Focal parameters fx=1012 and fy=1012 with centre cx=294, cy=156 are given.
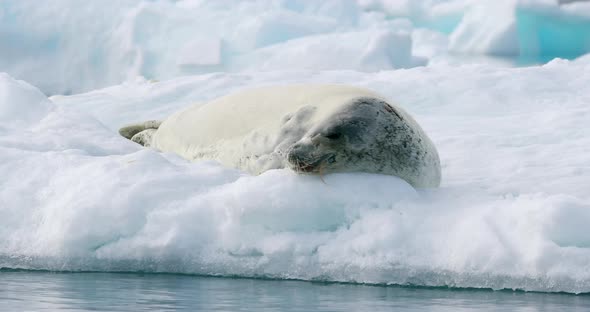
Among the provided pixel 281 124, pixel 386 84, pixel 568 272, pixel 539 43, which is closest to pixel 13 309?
pixel 568 272

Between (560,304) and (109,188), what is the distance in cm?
180

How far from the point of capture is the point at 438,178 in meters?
4.79

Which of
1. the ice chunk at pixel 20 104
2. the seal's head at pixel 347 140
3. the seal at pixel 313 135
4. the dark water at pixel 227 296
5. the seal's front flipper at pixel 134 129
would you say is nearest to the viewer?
the dark water at pixel 227 296

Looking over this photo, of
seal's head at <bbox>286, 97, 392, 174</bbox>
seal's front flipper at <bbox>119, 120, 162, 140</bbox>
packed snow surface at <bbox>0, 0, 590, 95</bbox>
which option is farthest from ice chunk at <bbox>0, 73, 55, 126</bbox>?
packed snow surface at <bbox>0, 0, 590, 95</bbox>

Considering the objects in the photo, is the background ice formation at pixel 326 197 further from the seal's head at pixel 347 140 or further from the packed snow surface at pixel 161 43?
the packed snow surface at pixel 161 43

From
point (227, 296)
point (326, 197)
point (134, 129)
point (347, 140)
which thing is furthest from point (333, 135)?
point (134, 129)

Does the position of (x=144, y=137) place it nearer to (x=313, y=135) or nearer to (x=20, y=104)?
(x=20, y=104)

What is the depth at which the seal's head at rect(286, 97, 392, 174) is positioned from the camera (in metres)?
4.35

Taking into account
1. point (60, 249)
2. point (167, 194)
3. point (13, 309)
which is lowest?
point (13, 309)

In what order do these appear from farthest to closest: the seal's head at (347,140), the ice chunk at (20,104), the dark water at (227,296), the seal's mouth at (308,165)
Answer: the ice chunk at (20,104) < the seal's head at (347,140) < the seal's mouth at (308,165) < the dark water at (227,296)

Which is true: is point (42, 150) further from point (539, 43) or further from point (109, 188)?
point (539, 43)

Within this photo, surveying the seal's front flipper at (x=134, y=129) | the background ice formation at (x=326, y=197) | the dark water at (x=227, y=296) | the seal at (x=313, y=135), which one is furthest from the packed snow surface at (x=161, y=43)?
the dark water at (x=227, y=296)

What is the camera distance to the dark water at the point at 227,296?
301cm

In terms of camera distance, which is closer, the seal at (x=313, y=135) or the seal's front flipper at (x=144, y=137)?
the seal at (x=313, y=135)
